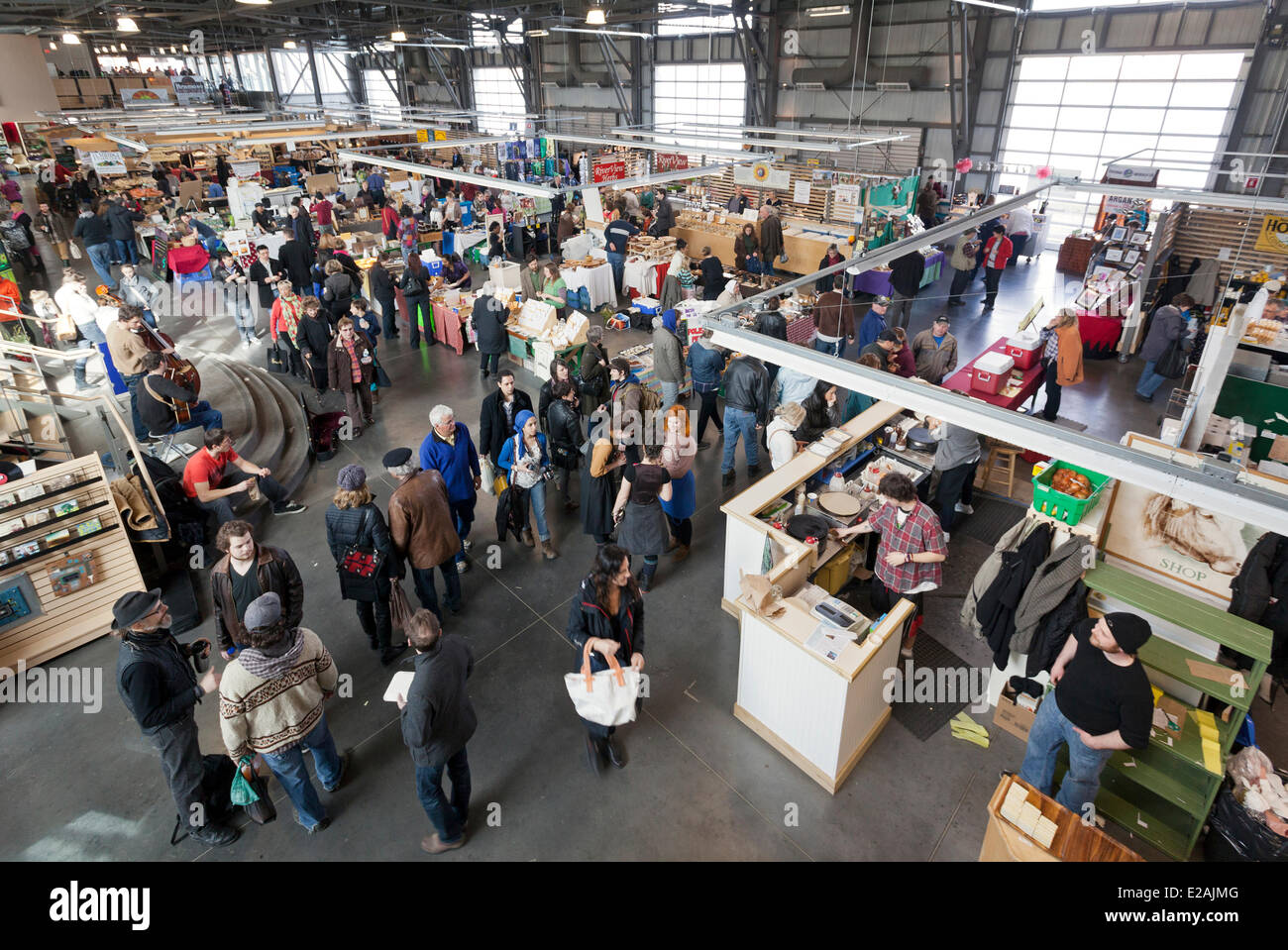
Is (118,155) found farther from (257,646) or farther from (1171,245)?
(1171,245)

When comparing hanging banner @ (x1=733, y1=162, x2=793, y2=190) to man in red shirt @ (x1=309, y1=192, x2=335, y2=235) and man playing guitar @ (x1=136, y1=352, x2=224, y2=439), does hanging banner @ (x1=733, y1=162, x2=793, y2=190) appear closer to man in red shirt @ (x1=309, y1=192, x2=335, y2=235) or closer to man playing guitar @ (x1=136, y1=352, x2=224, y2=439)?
man in red shirt @ (x1=309, y1=192, x2=335, y2=235)

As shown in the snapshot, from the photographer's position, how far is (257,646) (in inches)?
127

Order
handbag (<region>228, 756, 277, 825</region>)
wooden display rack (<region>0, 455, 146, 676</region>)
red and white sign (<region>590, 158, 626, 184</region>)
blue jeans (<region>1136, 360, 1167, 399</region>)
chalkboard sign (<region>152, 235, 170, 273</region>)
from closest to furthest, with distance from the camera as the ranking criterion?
1. handbag (<region>228, 756, 277, 825</region>)
2. wooden display rack (<region>0, 455, 146, 676</region>)
3. blue jeans (<region>1136, 360, 1167, 399</region>)
4. chalkboard sign (<region>152, 235, 170, 273</region>)
5. red and white sign (<region>590, 158, 626, 184</region>)

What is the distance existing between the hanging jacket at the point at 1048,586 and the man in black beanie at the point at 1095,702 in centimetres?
37

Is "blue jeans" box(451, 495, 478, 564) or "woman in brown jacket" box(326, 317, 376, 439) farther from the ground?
"woman in brown jacket" box(326, 317, 376, 439)

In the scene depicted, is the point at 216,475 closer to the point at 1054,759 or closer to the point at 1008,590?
the point at 1008,590

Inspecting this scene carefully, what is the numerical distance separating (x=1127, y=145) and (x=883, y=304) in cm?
1094

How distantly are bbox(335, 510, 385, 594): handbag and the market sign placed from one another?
61.8ft

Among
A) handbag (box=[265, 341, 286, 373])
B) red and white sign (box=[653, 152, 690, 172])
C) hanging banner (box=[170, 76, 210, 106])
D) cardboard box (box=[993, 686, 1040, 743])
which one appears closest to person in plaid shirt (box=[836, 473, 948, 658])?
cardboard box (box=[993, 686, 1040, 743])

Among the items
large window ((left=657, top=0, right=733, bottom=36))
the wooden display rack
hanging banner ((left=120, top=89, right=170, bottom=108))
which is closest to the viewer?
the wooden display rack

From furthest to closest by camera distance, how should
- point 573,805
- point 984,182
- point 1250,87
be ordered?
point 984,182 < point 1250,87 < point 573,805

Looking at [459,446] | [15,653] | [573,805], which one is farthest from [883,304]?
[15,653]

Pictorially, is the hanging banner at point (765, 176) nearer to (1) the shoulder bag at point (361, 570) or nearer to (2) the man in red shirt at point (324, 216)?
(2) the man in red shirt at point (324, 216)

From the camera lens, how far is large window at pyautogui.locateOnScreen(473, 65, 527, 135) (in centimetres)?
2825
